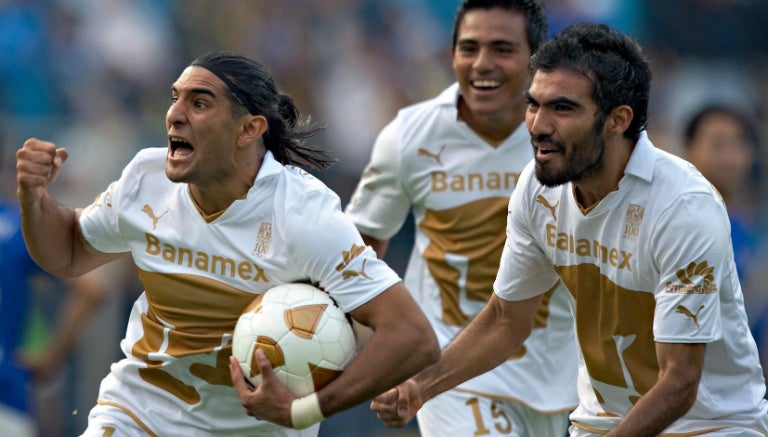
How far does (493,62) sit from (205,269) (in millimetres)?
2202

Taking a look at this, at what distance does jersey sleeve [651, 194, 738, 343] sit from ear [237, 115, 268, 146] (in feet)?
5.89

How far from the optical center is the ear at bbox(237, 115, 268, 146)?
5795mm

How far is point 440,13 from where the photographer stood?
43.2 ft

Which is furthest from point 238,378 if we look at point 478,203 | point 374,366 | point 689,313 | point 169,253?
point 478,203

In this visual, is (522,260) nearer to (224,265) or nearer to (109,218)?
(224,265)

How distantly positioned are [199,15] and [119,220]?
7.26 metres

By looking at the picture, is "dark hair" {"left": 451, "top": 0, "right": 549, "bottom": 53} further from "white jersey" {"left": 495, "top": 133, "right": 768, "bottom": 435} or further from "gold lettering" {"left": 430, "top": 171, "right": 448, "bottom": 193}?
"white jersey" {"left": 495, "top": 133, "right": 768, "bottom": 435}

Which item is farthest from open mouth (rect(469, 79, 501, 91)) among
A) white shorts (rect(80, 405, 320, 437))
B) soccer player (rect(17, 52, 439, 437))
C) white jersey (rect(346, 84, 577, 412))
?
white shorts (rect(80, 405, 320, 437))

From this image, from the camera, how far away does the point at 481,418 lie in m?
6.91

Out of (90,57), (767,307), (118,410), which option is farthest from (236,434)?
(90,57)

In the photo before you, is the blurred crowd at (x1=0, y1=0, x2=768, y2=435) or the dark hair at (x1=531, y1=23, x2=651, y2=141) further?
the blurred crowd at (x1=0, y1=0, x2=768, y2=435)

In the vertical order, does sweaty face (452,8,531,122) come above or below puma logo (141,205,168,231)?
above

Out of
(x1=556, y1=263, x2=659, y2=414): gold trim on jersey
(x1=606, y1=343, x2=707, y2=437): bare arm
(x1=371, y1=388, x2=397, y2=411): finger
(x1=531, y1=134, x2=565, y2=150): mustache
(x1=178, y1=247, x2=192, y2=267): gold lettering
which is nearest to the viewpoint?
(x1=606, y1=343, x2=707, y2=437): bare arm

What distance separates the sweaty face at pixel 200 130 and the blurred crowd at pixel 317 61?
18.2ft
